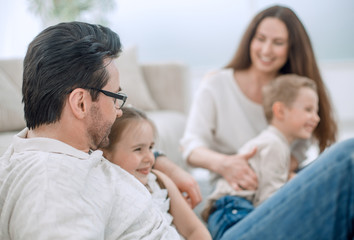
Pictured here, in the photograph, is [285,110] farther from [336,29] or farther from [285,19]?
[336,29]

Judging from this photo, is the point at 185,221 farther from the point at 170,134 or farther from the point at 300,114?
the point at 170,134

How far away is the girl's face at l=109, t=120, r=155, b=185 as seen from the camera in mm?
997

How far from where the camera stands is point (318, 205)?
0.77 meters

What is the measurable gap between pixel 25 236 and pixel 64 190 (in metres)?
0.09

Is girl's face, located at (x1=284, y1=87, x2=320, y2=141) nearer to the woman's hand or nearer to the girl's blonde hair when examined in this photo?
the woman's hand

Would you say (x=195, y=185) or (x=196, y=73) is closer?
(x=195, y=185)

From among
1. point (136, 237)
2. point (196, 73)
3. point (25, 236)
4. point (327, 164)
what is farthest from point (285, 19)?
point (196, 73)

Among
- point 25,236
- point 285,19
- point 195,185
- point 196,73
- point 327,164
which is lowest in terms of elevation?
point 196,73

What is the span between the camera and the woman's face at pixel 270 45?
5.67 ft

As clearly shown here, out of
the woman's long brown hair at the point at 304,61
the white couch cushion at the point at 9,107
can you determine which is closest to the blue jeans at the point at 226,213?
the woman's long brown hair at the point at 304,61

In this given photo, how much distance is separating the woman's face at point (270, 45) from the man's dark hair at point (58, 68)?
1102 mm

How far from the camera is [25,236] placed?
2.08 ft

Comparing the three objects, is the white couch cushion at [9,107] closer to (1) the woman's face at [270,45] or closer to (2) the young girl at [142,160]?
(2) the young girl at [142,160]

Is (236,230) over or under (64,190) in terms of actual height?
under
